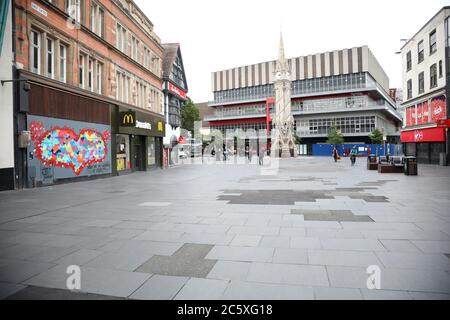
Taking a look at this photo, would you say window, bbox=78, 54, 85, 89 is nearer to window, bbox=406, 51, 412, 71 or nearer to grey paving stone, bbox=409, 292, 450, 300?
grey paving stone, bbox=409, 292, 450, 300

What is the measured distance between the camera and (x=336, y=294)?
3.73 m

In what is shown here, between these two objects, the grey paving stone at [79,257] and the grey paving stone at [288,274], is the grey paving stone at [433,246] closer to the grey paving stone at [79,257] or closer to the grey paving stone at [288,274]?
the grey paving stone at [288,274]

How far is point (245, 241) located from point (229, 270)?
1509mm

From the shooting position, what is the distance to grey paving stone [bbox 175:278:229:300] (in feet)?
12.2

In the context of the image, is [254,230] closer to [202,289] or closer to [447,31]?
[202,289]

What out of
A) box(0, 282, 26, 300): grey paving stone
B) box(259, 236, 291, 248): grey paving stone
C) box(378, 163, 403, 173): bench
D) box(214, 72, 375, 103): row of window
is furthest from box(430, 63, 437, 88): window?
box(214, 72, 375, 103): row of window

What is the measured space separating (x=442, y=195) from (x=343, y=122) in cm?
6469

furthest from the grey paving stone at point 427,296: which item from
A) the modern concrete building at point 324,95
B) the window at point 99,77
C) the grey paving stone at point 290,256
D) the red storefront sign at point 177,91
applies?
the modern concrete building at point 324,95

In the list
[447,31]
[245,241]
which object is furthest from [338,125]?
[245,241]

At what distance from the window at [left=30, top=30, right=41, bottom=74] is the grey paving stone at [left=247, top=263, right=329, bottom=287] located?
48.8 feet

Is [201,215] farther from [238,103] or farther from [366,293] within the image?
[238,103]

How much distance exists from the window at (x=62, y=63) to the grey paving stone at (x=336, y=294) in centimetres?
1738

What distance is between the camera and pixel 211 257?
5.13 m

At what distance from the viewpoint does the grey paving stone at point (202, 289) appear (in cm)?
372
